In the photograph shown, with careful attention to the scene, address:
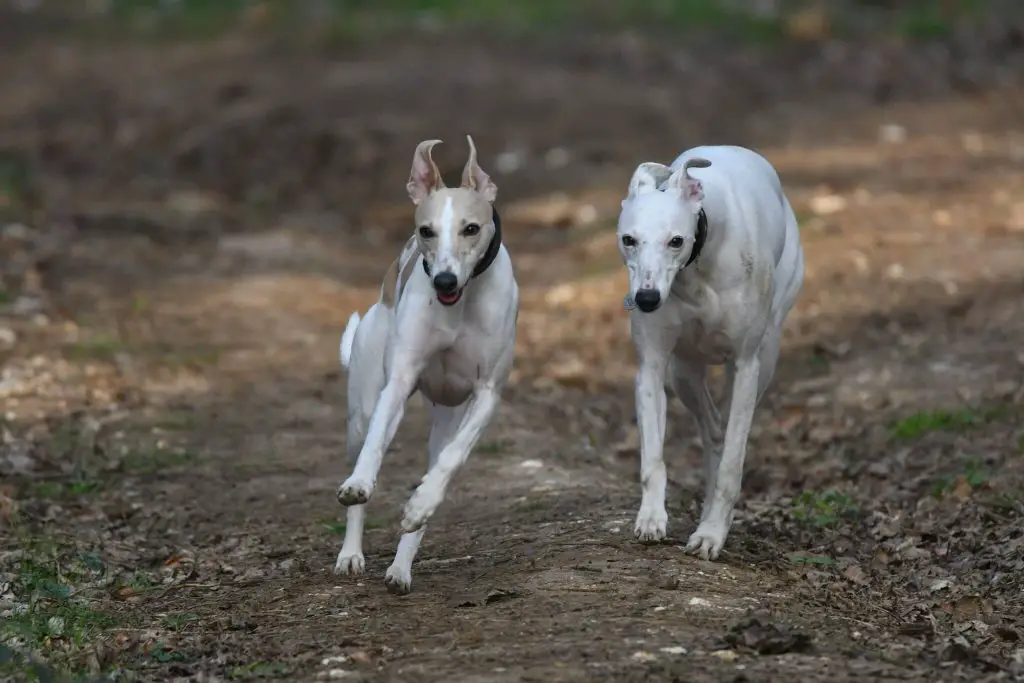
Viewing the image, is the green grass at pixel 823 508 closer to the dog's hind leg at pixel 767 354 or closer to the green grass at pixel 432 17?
the dog's hind leg at pixel 767 354

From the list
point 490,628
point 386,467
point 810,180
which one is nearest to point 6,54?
point 810,180

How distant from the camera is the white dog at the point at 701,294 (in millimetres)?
6961

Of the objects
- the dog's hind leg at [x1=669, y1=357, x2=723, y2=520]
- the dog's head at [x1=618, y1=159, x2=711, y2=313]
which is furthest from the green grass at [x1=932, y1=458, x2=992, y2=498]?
the dog's head at [x1=618, y1=159, x2=711, y2=313]

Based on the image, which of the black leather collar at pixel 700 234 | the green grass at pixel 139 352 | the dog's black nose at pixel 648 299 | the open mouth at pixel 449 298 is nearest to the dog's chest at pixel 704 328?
the black leather collar at pixel 700 234

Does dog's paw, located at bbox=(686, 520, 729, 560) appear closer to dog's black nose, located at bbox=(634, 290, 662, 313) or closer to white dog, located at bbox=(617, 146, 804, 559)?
white dog, located at bbox=(617, 146, 804, 559)

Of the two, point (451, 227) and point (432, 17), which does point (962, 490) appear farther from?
point (432, 17)

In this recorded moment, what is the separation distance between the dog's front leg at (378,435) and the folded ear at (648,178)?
1.20 metres

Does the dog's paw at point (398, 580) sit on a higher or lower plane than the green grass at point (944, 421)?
lower

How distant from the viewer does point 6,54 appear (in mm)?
29016

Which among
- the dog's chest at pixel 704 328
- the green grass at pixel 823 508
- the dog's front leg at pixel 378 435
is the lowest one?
the green grass at pixel 823 508

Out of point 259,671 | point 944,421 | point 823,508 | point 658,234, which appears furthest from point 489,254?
point 944,421

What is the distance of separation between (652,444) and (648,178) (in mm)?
1150

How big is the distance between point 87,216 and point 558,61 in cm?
885

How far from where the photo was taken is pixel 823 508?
9133mm
